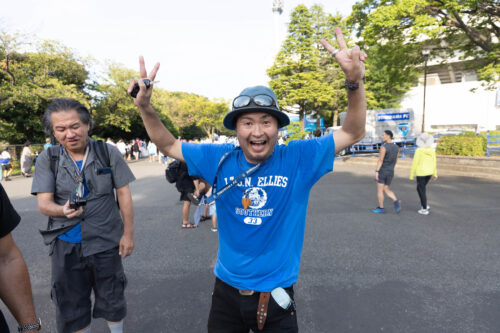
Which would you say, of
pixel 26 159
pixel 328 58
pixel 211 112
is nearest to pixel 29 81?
pixel 26 159

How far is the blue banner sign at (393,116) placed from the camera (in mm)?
20788

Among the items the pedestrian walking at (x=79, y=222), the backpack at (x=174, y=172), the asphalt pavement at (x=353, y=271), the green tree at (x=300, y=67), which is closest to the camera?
the pedestrian walking at (x=79, y=222)

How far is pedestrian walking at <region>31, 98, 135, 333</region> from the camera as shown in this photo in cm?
215

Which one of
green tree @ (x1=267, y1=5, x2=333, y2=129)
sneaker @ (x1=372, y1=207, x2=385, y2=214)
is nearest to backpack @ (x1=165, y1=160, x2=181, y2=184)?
sneaker @ (x1=372, y1=207, x2=385, y2=214)

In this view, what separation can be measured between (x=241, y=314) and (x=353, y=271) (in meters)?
2.59

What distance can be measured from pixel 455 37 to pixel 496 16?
153 cm

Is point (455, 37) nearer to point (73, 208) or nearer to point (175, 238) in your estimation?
point (175, 238)

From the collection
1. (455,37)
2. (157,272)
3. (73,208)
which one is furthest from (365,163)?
(73,208)

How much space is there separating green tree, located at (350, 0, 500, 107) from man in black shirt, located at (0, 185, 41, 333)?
12556 millimetres

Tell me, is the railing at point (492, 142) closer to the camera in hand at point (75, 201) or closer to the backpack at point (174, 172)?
the backpack at point (174, 172)

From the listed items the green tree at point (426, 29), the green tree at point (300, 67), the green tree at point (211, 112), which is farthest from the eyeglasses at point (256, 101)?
the green tree at point (211, 112)

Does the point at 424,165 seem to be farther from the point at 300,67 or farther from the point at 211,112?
the point at 211,112

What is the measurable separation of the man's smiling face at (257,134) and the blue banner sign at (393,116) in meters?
22.4

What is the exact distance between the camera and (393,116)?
21156 millimetres
